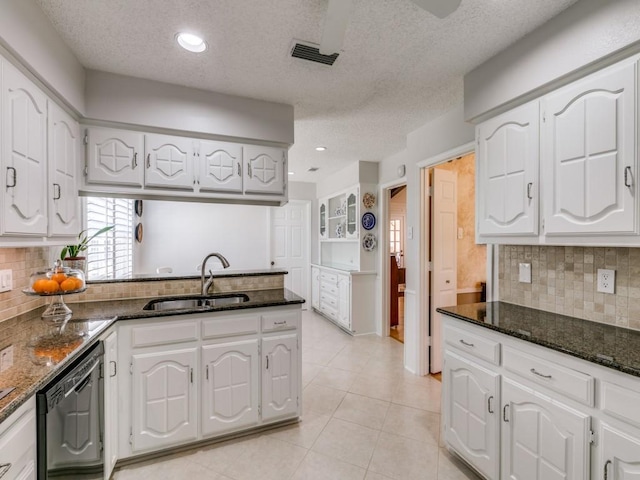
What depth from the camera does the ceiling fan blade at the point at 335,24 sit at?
4.25ft

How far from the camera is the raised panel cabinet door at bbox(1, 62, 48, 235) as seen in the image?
53.4 inches

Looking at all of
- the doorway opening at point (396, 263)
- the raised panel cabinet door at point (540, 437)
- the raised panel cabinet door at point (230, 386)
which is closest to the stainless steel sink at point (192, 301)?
the raised panel cabinet door at point (230, 386)

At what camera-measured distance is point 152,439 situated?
1.96m

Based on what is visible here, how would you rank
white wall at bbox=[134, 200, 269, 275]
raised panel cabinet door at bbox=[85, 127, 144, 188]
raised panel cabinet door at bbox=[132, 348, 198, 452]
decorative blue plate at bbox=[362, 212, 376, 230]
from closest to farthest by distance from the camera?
1. raised panel cabinet door at bbox=[132, 348, 198, 452]
2. raised panel cabinet door at bbox=[85, 127, 144, 188]
3. decorative blue plate at bbox=[362, 212, 376, 230]
4. white wall at bbox=[134, 200, 269, 275]

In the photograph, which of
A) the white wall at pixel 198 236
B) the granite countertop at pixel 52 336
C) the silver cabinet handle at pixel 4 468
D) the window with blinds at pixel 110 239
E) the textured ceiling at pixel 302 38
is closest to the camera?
the silver cabinet handle at pixel 4 468

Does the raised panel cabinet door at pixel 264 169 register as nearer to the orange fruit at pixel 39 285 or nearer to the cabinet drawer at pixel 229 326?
the cabinet drawer at pixel 229 326

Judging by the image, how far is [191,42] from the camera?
1.81 m

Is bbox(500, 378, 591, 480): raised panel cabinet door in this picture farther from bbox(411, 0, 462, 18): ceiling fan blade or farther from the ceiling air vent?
the ceiling air vent

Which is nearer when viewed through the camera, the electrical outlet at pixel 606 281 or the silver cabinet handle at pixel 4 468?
the silver cabinet handle at pixel 4 468

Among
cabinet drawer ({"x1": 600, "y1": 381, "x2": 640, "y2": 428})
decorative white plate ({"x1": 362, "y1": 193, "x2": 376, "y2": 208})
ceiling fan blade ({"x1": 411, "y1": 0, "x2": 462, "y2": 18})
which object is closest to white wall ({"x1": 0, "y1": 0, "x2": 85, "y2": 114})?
ceiling fan blade ({"x1": 411, "y1": 0, "x2": 462, "y2": 18})

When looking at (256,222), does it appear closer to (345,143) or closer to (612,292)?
(345,143)

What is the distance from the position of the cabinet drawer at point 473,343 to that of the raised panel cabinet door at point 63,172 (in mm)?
2391

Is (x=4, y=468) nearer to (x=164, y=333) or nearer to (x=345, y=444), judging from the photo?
(x=164, y=333)

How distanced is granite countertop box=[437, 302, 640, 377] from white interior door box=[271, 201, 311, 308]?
3974 mm
